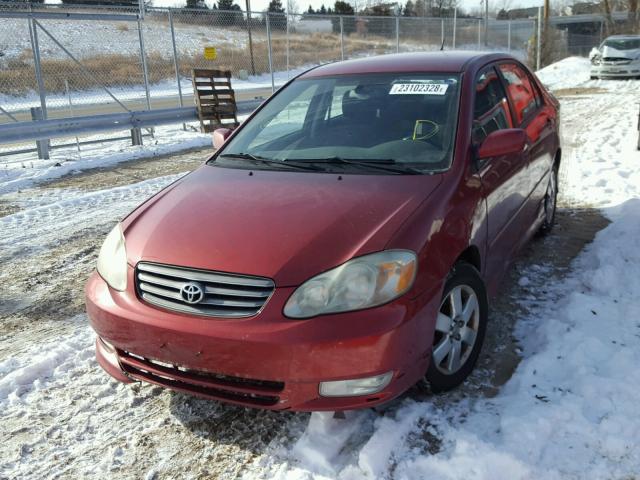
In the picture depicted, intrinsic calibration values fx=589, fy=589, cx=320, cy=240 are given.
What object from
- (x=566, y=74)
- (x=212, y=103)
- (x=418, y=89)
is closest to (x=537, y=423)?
(x=418, y=89)

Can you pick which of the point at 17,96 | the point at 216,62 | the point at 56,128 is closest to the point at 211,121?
the point at 56,128

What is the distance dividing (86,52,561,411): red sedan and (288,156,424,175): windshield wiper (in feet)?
0.04

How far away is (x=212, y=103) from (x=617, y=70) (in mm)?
14833

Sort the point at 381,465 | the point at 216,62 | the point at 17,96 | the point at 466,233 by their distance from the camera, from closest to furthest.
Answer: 1. the point at 381,465
2. the point at 466,233
3. the point at 17,96
4. the point at 216,62

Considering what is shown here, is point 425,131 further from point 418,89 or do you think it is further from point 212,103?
point 212,103

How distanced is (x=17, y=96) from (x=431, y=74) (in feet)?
47.6

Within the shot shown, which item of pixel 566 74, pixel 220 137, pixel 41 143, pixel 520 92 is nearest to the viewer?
pixel 220 137

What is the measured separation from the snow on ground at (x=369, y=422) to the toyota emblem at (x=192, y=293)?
729 millimetres

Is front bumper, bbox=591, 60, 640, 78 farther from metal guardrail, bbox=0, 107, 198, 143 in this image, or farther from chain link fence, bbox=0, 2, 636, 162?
metal guardrail, bbox=0, 107, 198, 143

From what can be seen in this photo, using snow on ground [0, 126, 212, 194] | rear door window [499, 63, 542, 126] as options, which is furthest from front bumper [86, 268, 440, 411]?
snow on ground [0, 126, 212, 194]

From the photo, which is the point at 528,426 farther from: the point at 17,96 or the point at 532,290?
the point at 17,96

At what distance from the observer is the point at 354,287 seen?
246cm

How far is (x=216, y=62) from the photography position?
19.4 metres

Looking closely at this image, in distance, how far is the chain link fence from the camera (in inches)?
480
